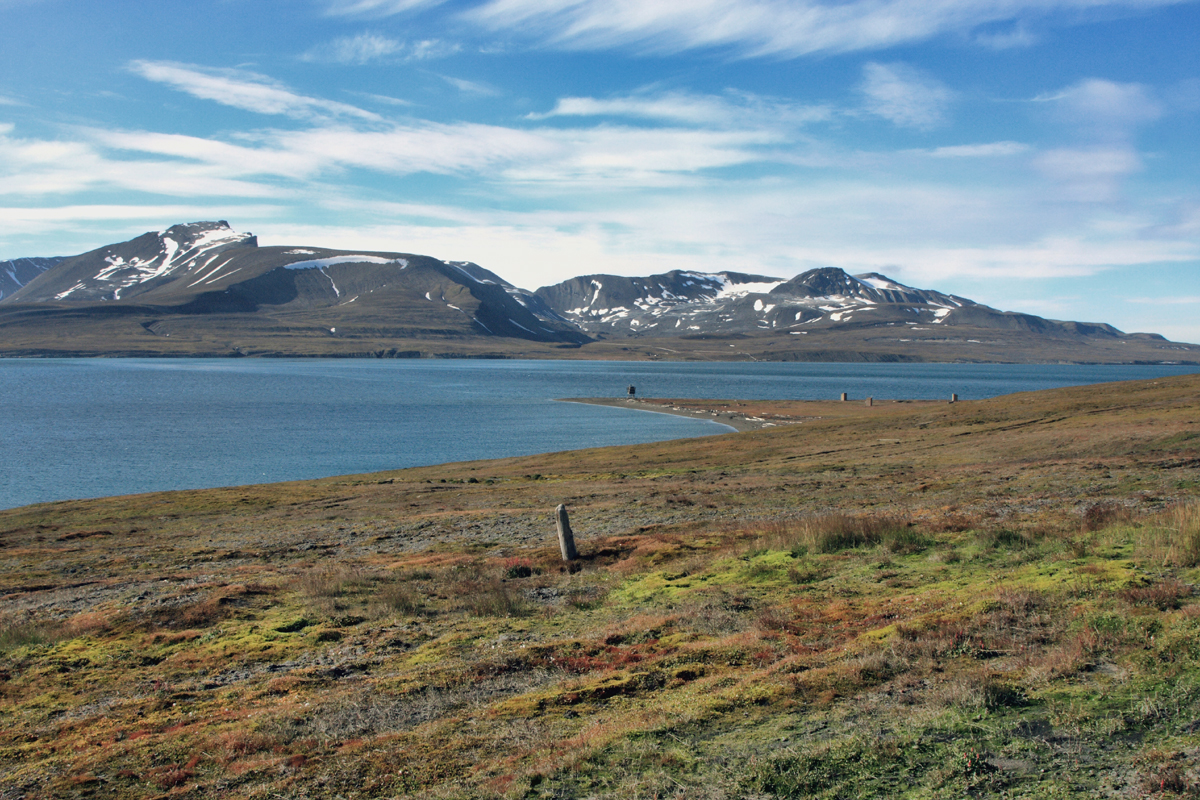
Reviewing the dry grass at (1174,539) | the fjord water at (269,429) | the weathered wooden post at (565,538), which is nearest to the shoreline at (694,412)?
the fjord water at (269,429)

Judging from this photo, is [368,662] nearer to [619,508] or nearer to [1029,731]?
[1029,731]

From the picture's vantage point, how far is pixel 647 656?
31.2 ft

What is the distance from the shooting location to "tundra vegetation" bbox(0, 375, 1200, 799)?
6305 millimetres

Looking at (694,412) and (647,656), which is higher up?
(647,656)

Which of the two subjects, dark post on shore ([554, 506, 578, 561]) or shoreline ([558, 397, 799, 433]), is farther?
shoreline ([558, 397, 799, 433])

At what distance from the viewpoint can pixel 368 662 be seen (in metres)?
10.3

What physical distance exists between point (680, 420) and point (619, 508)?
56533mm

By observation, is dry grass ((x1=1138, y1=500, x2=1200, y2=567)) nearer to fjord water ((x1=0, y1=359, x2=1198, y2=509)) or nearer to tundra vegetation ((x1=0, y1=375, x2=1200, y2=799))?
tundra vegetation ((x1=0, y1=375, x2=1200, y2=799))

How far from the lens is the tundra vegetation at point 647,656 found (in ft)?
20.7

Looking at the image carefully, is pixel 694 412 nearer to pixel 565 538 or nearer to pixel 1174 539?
pixel 565 538

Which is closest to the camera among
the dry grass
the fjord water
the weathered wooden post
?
the dry grass

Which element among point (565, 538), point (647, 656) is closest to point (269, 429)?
point (565, 538)

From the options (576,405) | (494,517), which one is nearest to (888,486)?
(494,517)

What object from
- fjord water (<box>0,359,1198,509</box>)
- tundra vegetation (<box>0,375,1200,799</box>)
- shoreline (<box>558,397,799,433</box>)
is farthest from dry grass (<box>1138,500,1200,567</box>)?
shoreline (<box>558,397,799,433</box>)
